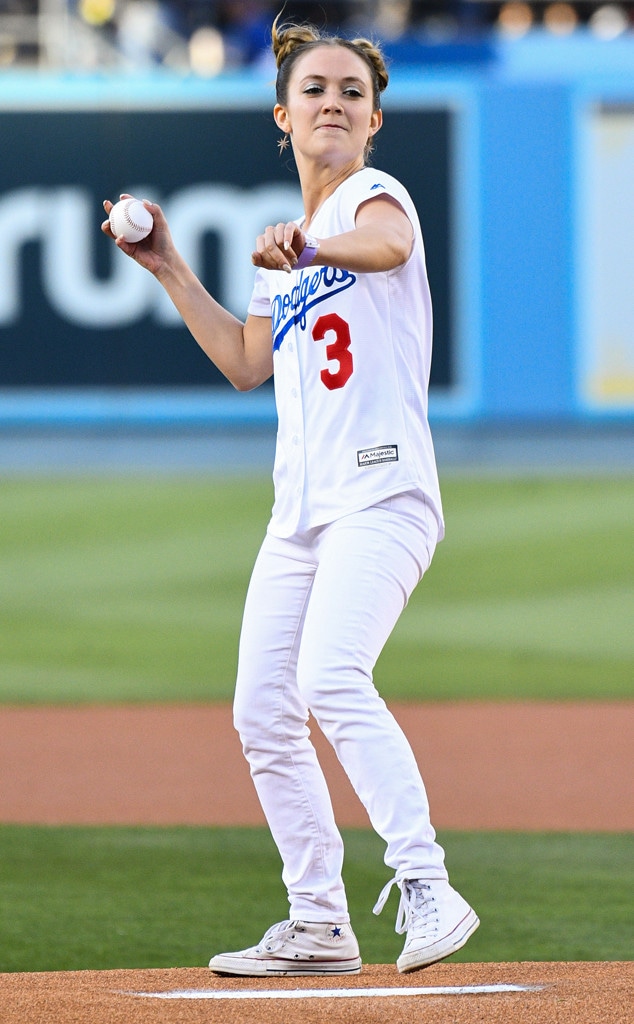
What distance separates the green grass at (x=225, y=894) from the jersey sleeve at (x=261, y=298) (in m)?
1.62

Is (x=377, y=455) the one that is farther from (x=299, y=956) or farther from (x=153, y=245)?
(x=299, y=956)

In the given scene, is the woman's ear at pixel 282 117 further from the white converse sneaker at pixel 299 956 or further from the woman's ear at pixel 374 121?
the white converse sneaker at pixel 299 956

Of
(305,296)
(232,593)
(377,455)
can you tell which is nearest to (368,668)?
(377,455)

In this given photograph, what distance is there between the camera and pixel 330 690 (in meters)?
3.42

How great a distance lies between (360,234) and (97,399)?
15472 mm

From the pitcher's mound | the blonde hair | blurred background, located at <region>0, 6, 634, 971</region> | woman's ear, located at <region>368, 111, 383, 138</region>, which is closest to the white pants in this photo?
the pitcher's mound

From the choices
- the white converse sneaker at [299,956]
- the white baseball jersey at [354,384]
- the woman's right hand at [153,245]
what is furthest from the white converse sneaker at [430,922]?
the woman's right hand at [153,245]

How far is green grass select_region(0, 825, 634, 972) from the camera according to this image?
13.9 ft

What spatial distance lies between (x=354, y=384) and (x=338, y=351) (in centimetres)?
8

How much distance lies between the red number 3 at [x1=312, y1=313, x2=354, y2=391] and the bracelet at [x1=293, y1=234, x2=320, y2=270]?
0.35 metres

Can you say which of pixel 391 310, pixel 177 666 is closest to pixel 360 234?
pixel 391 310

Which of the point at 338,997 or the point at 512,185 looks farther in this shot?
the point at 512,185

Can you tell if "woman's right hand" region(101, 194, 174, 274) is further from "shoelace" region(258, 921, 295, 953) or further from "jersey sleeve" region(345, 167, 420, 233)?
"shoelace" region(258, 921, 295, 953)

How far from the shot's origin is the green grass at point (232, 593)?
29.0ft
